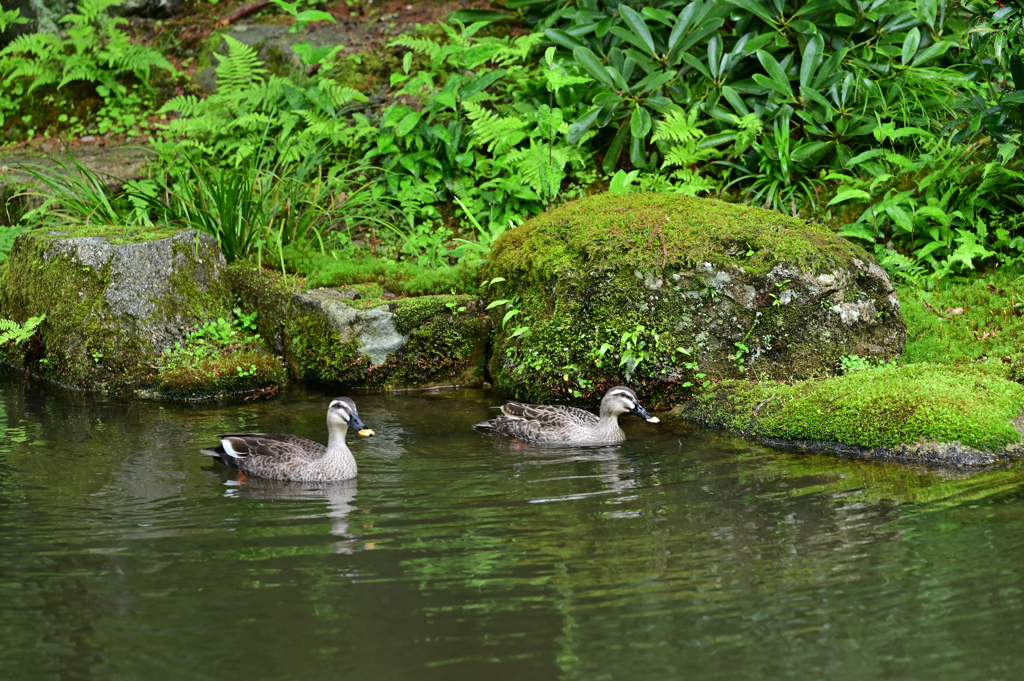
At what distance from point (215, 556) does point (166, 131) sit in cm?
930

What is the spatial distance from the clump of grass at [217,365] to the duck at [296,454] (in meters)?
2.55

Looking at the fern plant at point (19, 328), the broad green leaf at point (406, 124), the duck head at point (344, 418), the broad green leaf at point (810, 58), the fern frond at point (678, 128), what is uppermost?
the broad green leaf at point (810, 58)

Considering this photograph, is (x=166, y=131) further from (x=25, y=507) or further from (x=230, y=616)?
(x=230, y=616)

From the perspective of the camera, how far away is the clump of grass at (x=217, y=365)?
31.4ft

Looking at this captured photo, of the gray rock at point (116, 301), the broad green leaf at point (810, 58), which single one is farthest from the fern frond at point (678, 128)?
the gray rock at point (116, 301)

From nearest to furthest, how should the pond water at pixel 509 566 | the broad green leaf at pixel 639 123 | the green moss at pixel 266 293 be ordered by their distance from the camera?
the pond water at pixel 509 566 < the green moss at pixel 266 293 < the broad green leaf at pixel 639 123

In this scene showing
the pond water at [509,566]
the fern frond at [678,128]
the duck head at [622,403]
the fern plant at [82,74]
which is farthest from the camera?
the fern plant at [82,74]

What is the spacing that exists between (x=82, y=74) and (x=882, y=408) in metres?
12.0

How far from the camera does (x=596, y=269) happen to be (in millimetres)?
8883

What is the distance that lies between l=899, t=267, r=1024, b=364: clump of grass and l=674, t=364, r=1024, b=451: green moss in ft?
2.24

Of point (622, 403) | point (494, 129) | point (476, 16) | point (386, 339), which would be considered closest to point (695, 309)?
point (622, 403)

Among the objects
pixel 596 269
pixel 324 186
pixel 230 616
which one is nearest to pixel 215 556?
pixel 230 616

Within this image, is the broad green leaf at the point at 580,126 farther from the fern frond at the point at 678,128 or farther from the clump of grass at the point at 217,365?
the clump of grass at the point at 217,365

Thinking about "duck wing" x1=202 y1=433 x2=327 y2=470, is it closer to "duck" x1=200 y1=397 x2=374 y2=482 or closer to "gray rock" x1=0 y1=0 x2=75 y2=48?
"duck" x1=200 y1=397 x2=374 y2=482
